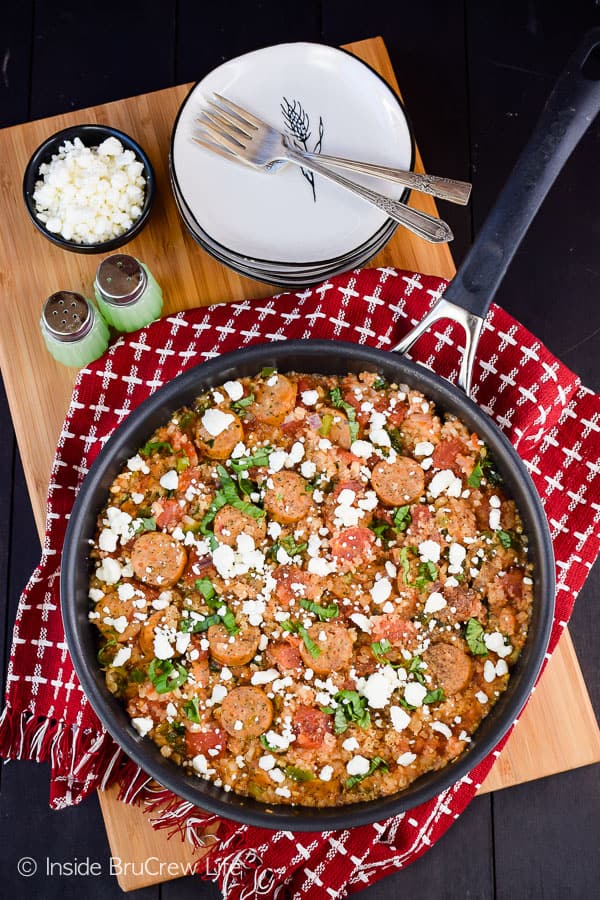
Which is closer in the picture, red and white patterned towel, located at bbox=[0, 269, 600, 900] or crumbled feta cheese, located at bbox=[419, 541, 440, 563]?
crumbled feta cheese, located at bbox=[419, 541, 440, 563]

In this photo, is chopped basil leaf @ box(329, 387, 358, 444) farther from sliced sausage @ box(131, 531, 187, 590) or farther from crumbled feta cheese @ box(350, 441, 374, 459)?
sliced sausage @ box(131, 531, 187, 590)

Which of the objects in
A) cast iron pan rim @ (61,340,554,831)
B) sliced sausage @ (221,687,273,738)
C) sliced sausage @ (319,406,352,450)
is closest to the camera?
cast iron pan rim @ (61,340,554,831)

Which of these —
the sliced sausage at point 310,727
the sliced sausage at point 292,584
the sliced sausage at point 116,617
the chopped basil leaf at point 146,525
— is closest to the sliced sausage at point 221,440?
the chopped basil leaf at point 146,525

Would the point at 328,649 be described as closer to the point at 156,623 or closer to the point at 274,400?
the point at 156,623

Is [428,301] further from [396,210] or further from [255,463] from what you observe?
[255,463]

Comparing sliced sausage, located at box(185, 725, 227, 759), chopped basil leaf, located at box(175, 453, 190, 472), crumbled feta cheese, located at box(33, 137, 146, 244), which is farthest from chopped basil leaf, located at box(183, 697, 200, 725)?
crumbled feta cheese, located at box(33, 137, 146, 244)

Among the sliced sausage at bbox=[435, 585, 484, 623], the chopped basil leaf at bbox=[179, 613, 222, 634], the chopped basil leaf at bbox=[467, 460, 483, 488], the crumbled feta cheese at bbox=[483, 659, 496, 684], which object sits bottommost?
the crumbled feta cheese at bbox=[483, 659, 496, 684]

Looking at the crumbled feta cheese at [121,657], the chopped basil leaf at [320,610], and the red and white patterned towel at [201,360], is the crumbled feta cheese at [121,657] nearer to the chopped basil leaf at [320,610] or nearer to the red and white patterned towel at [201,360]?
the red and white patterned towel at [201,360]

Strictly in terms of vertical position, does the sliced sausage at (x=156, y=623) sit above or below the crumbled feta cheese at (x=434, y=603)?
below

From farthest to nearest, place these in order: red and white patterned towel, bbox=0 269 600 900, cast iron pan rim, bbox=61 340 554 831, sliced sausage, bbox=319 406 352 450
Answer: red and white patterned towel, bbox=0 269 600 900, sliced sausage, bbox=319 406 352 450, cast iron pan rim, bbox=61 340 554 831
